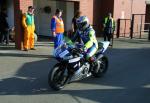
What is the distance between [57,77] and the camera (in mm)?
8688

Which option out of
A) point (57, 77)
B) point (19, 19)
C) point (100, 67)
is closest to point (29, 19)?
point (19, 19)

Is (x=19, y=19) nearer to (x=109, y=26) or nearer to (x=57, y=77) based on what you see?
(x=109, y=26)

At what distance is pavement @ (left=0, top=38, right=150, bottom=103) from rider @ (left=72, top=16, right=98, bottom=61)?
853 mm

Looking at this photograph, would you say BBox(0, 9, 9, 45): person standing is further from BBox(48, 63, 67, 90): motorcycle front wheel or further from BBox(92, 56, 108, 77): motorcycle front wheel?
BBox(48, 63, 67, 90): motorcycle front wheel

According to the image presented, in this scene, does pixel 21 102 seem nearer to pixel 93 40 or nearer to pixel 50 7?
pixel 93 40

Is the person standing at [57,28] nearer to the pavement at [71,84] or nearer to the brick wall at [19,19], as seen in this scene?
the pavement at [71,84]

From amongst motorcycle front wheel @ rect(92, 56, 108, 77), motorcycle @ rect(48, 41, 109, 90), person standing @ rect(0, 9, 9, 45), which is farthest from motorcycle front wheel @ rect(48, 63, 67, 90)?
person standing @ rect(0, 9, 9, 45)

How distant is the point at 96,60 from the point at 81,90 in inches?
53.3

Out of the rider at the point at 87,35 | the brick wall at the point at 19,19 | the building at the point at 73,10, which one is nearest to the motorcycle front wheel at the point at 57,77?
the rider at the point at 87,35

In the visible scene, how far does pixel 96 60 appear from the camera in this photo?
388 inches

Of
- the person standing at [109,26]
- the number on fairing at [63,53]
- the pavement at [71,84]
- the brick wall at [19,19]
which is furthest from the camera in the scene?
the person standing at [109,26]

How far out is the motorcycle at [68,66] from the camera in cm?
861

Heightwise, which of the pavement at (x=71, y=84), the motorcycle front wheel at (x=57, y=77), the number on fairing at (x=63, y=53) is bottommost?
the pavement at (x=71, y=84)

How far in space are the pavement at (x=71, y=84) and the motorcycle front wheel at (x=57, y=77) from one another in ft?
0.49
